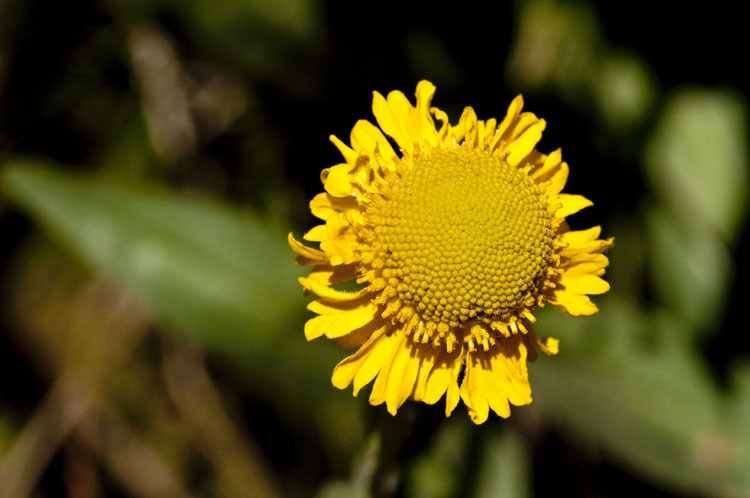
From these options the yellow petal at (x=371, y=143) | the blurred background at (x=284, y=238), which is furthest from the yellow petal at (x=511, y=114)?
the blurred background at (x=284, y=238)

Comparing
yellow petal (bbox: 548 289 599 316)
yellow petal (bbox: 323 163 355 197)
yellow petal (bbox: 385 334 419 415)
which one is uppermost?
yellow petal (bbox: 548 289 599 316)

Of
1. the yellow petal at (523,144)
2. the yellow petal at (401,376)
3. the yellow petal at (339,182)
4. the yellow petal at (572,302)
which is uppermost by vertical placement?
the yellow petal at (523,144)

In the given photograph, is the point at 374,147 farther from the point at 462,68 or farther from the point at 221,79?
the point at 221,79

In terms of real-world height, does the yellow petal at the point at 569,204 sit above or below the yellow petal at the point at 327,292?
above

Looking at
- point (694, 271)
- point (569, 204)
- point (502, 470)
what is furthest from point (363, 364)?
point (694, 271)

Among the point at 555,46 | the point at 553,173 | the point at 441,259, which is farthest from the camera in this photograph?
the point at 555,46

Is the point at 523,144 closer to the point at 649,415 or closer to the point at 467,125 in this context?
the point at 467,125

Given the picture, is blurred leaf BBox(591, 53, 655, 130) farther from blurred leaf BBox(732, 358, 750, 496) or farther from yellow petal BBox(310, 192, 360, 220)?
yellow petal BBox(310, 192, 360, 220)

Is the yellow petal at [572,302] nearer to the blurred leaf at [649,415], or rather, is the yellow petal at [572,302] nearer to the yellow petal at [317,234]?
the yellow petal at [317,234]

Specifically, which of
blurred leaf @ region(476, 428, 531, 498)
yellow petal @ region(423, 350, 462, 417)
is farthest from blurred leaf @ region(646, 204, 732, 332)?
yellow petal @ region(423, 350, 462, 417)
